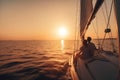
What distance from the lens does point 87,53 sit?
33.7 ft

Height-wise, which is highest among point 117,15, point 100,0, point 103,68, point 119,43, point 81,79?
point 100,0

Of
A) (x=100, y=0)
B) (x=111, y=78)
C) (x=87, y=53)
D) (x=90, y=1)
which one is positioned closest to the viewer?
(x=100, y=0)

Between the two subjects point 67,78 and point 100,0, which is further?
point 67,78

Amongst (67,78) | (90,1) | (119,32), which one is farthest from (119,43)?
(67,78)

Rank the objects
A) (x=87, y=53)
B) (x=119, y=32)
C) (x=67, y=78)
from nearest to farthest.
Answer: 1. (x=119, y=32)
2. (x=87, y=53)
3. (x=67, y=78)

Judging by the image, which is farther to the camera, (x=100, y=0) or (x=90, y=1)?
(x=90, y=1)

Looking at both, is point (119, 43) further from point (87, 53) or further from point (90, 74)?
point (87, 53)

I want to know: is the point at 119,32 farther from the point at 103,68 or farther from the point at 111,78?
the point at 103,68

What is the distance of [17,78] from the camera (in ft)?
38.7

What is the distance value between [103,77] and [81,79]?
113 centimetres

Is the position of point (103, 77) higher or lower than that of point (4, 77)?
higher

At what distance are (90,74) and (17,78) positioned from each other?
676 cm

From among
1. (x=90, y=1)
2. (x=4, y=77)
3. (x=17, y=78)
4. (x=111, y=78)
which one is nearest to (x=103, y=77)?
(x=111, y=78)

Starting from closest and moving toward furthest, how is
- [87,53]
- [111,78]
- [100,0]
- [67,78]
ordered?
[100,0]
[111,78]
[87,53]
[67,78]
